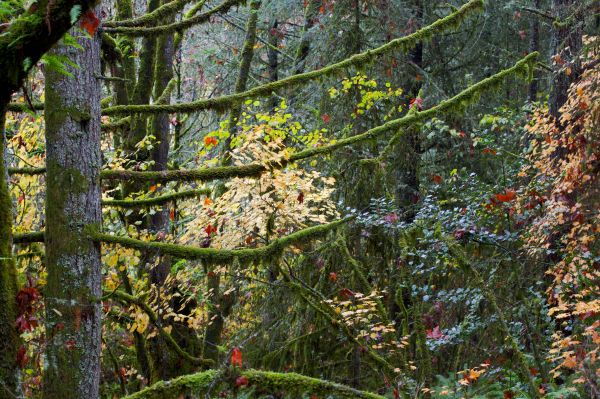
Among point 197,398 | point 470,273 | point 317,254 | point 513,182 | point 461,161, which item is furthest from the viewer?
point 461,161

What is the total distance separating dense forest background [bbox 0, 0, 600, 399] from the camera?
4.64m

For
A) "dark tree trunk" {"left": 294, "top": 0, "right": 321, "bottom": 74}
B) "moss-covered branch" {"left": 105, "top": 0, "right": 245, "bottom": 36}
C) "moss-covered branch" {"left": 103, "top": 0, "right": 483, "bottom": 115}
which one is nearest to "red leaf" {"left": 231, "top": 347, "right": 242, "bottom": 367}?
"moss-covered branch" {"left": 103, "top": 0, "right": 483, "bottom": 115}

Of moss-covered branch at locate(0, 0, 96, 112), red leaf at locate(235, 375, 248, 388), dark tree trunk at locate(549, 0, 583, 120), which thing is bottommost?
red leaf at locate(235, 375, 248, 388)

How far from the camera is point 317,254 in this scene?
9.66 m

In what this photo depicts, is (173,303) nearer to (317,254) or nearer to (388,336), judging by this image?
(317,254)

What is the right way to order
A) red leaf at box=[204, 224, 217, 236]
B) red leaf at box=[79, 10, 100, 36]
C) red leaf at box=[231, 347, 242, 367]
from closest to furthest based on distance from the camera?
red leaf at box=[79, 10, 100, 36] → red leaf at box=[231, 347, 242, 367] → red leaf at box=[204, 224, 217, 236]

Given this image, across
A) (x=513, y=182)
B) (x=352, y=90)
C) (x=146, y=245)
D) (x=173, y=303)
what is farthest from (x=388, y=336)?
(x=146, y=245)

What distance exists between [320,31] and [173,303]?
5.74 metres

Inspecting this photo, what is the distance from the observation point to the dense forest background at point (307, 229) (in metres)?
4.64

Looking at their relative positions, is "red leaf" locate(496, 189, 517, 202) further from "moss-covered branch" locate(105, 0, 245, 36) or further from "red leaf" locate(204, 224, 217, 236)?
"moss-covered branch" locate(105, 0, 245, 36)

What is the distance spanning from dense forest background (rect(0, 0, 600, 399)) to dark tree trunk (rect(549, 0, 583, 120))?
0.15ft

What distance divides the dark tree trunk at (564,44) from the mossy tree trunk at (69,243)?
7.78 metres

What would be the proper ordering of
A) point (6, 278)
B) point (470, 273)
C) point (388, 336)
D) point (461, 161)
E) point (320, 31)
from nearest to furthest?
1. point (6, 278)
2. point (470, 273)
3. point (388, 336)
4. point (320, 31)
5. point (461, 161)

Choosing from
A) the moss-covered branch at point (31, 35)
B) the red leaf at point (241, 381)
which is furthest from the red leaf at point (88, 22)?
the red leaf at point (241, 381)
